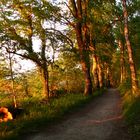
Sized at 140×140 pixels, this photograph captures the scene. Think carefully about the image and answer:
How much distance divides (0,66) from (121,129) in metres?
23.7

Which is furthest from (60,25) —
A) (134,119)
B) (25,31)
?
(134,119)

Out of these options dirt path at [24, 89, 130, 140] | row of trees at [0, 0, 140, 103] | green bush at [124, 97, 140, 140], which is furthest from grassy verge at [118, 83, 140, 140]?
row of trees at [0, 0, 140, 103]

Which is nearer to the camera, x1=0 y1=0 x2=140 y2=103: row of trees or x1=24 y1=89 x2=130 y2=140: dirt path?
x1=24 y1=89 x2=130 y2=140: dirt path

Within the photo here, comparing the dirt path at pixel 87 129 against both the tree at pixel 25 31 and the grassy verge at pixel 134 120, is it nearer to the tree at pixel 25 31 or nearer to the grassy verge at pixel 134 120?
the grassy verge at pixel 134 120

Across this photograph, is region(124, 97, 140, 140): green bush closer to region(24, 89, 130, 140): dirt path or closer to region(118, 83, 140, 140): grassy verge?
region(118, 83, 140, 140): grassy verge

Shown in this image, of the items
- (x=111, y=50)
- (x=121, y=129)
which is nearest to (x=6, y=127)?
(x=121, y=129)

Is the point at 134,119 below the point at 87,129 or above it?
above

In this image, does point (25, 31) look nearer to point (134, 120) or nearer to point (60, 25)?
point (60, 25)

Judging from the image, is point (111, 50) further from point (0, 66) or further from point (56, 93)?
point (0, 66)

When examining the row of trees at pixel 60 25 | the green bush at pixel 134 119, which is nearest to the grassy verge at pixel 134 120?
the green bush at pixel 134 119

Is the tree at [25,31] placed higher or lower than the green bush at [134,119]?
higher

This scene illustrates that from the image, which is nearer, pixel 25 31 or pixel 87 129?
pixel 87 129

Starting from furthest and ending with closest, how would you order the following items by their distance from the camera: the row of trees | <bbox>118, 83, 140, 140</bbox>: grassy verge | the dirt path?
the row of trees
the dirt path
<bbox>118, 83, 140, 140</bbox>: grassy verge

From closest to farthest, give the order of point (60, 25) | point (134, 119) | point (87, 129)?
point (87, 129) < point (134, 119) < point (60, 25)
